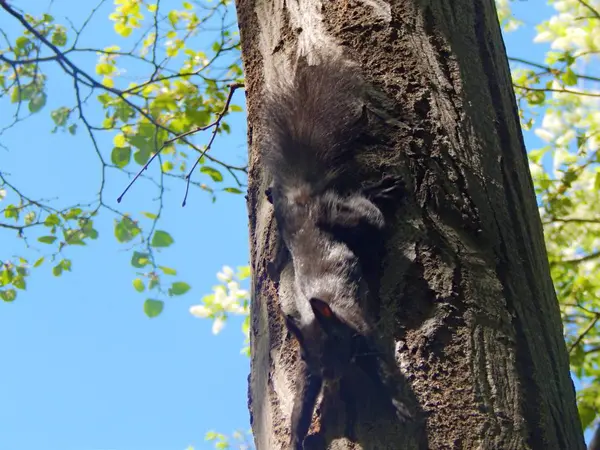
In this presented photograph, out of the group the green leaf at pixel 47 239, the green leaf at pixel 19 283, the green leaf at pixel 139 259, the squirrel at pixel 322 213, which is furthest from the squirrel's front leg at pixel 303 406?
the green leaf at pixel 19 283

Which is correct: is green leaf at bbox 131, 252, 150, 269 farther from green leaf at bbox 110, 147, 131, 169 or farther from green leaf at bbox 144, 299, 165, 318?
green leaf at bbox 110, 147, 131, 169

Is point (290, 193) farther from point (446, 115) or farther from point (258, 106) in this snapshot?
point (446, 115)

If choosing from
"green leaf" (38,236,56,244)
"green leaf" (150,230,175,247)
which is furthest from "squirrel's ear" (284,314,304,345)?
"green leaf" (38,236,56,244)

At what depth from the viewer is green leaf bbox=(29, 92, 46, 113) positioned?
3.17m

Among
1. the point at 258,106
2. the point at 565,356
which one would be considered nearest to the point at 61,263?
the point at 258,106

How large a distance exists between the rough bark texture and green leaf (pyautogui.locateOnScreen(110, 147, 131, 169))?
1.77m

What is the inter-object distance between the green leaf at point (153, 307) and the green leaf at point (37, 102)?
112 centimetres

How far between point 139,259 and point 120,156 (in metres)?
0.52

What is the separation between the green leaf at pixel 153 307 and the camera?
2.94 metres

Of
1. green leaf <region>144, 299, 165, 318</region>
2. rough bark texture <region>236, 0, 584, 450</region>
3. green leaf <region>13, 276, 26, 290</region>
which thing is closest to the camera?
rough bark texture <region>236, 0, 584, 450</region>

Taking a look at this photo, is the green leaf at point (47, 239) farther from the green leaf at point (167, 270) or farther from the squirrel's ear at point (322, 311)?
the squirrel's ear at point (322, 311)

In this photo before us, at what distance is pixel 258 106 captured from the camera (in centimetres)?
141

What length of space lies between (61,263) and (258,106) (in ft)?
8.27

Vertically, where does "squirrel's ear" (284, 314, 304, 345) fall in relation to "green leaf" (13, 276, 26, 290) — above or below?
below
